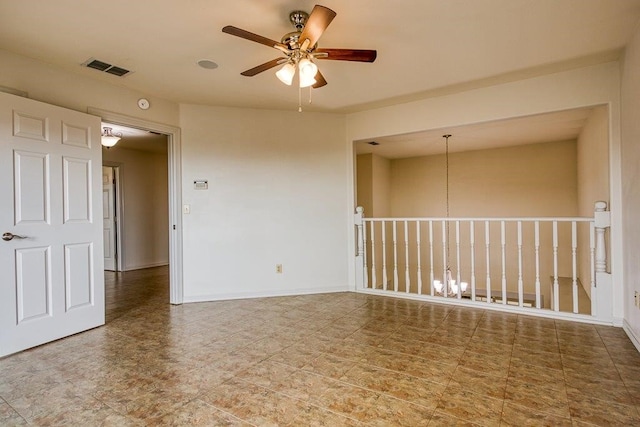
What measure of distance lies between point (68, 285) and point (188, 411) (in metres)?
1.94

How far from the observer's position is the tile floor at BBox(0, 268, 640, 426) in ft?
5.71

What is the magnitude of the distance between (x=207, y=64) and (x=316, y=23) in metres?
1.44

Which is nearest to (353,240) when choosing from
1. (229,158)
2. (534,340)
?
(229,158)

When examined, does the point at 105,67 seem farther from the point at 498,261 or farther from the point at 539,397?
the point at 498,261

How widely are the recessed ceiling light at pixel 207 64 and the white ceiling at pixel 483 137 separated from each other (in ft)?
7.32

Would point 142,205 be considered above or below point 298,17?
below

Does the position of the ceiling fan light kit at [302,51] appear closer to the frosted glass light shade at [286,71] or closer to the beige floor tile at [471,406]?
the frosted glass light shade at [286,71]

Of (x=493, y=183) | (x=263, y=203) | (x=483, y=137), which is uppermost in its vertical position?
(x=483, y=137)

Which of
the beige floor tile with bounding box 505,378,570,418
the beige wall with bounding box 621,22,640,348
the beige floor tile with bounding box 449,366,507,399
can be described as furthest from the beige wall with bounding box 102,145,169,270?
the beige wall with bounding box 621,22,640,348

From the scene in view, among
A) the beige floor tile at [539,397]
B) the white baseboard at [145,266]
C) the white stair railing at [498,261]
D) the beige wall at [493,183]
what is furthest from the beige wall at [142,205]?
the beige floor tile at [539,397]

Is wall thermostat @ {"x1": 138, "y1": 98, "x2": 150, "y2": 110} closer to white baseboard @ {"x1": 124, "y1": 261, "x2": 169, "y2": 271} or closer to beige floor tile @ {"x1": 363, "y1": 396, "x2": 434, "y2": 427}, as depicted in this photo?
beige floor tile @ {"x1": 363, "y1": 396, "x2": 434, "y2": 427}

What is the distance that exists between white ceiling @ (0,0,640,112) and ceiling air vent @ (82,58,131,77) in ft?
0.25

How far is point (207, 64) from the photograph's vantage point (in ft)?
9.67

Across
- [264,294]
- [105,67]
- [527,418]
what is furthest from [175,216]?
[527,418]
